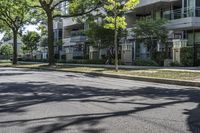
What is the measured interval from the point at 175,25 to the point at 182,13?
48.7 inches

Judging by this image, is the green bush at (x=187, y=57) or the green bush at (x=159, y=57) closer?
the green bush at (x=187, y=57)

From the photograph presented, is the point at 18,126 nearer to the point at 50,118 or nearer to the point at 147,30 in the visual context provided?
the point at 50,118

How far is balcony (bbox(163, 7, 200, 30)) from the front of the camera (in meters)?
36.0

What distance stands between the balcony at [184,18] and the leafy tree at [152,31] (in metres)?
1.64

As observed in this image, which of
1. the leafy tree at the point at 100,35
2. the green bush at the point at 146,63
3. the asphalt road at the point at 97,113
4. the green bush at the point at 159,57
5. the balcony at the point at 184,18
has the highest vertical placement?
the balcony at the point at 184,18

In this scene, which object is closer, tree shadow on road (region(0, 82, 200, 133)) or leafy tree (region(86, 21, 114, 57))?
tree shadow on road (region(0, 82, 200, 133))

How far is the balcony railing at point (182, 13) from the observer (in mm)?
36500

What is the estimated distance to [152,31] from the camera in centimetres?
3556

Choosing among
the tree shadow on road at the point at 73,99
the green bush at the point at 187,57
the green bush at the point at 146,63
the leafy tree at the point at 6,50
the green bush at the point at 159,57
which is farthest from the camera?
the leafy tree at the point at 6,50

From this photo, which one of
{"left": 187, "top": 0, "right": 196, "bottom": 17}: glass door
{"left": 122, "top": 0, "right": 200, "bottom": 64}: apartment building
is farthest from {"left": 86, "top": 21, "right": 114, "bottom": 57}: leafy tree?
{"left": 187, "top": 0, "right": 196, "bottom": 17}: glass door

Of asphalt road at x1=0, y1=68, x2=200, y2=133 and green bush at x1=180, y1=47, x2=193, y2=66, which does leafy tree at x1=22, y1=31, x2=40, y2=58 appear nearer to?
green bush at x1=180, y1=47, x2=193, y2=66

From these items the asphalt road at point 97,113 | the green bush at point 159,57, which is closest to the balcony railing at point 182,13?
the green bush at point 159,57

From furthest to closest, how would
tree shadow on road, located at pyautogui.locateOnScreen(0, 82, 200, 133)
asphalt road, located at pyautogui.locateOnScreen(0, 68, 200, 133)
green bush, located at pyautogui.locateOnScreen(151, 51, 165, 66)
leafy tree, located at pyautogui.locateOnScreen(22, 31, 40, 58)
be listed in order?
1. leafy tree, located at pyautogui.locateOnScreen(22, 31, 40, 58)
2. green bush, located at pyautogui.locateOnScreen(151, 51, 165, 66)
3. tree shadow on road, located at pyautogui.locateOnScreen(0, 82, 200, 133)
4. asphalt road, located at pyautogui.locateOnScreen(0, 68, 200, 133)

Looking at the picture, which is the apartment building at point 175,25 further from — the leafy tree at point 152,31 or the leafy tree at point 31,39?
the leafy tree at point 31,39
